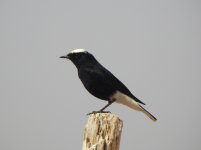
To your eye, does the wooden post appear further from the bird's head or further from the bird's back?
the bird's head

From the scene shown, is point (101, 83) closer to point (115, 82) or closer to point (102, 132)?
point (115, 82)

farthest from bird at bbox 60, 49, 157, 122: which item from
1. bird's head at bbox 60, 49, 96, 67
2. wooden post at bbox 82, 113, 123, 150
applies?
wooden post at bbox 82, 113, 123, 150

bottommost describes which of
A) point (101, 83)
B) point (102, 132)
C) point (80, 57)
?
point (102, 132)

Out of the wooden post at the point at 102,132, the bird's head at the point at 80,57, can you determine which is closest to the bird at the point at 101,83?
the bird's head at the point at 80,57

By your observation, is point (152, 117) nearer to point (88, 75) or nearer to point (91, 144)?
point (88, 75)

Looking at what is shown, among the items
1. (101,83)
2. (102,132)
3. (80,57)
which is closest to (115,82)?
(101,83)

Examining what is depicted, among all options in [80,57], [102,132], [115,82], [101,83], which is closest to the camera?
[102,132]

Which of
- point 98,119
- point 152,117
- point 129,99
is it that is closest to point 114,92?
point 129,99
